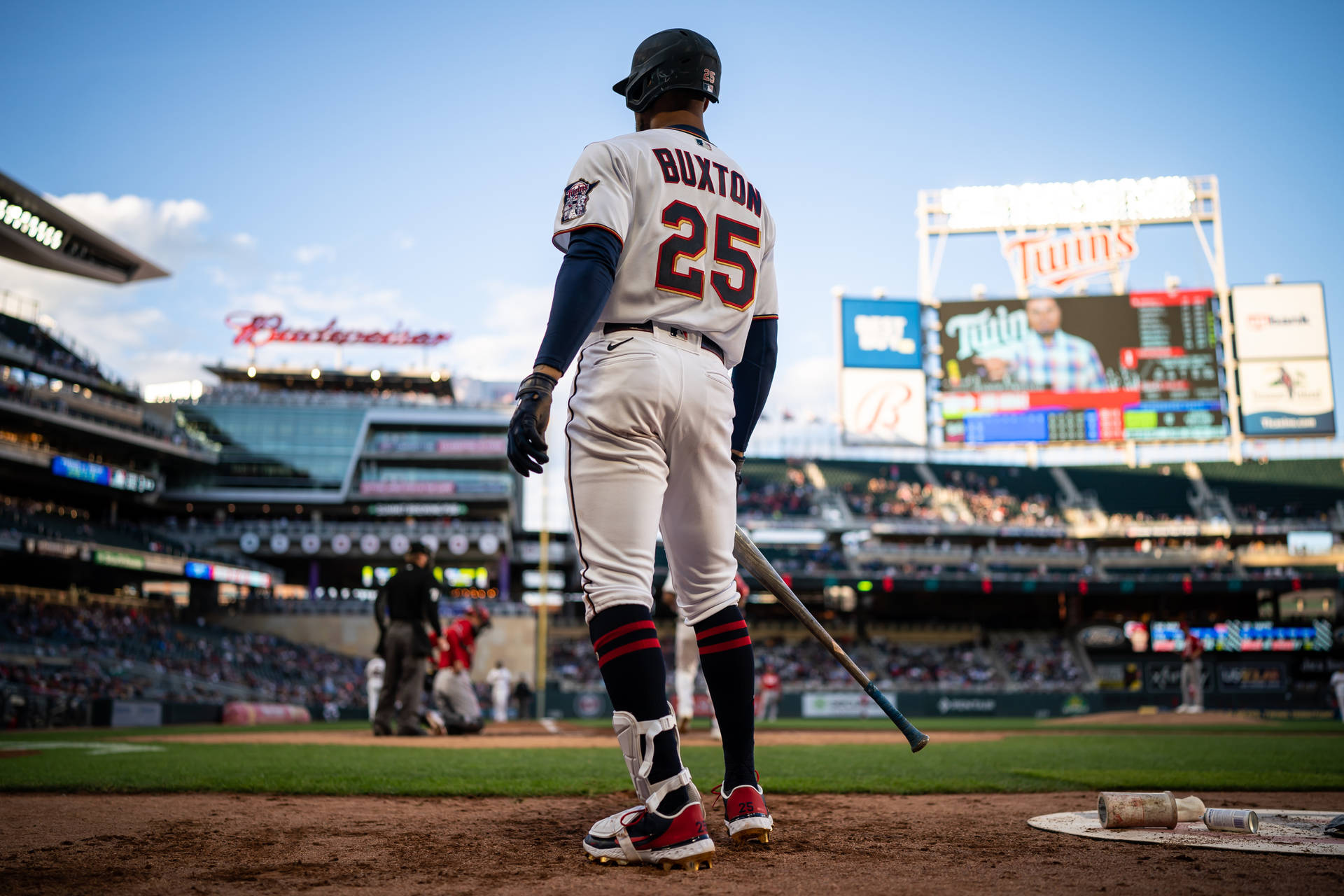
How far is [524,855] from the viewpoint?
2.62 metres

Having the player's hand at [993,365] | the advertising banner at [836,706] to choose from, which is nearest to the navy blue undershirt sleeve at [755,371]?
the advertising banner at [836,706]

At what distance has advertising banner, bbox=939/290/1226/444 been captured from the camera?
33.3 metres

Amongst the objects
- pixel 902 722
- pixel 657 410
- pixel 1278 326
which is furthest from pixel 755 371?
pixel 1278 326

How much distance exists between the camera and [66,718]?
18641mm

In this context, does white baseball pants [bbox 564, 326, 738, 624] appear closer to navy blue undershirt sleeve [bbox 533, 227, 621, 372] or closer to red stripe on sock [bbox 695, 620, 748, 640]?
navy blue undershirt sleeve [bbox 533, 227, 621, 372]

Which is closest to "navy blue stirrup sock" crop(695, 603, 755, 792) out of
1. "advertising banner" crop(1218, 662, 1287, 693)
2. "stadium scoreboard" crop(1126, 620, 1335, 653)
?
"advertising banner" crop(1218, 662, 1287, 693)

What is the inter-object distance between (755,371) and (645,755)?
56.6 inches

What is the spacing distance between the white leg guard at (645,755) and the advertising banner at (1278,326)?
3685 centimetres

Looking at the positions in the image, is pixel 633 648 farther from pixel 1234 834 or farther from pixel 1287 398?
pixel 1287 398

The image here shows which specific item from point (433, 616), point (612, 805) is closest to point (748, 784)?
point (612, 805)

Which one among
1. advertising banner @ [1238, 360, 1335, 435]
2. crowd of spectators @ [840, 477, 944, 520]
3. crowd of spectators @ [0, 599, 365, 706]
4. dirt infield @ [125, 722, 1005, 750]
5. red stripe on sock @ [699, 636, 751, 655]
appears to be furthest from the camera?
crowd of spectators @ [840, 477, 944, 520]

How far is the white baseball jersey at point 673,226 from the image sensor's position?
9.41 ft

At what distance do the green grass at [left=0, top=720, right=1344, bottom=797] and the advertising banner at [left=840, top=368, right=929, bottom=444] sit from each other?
82.0ft

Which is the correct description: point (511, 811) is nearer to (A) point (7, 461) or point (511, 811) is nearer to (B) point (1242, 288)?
(B) point (1242, 288)
